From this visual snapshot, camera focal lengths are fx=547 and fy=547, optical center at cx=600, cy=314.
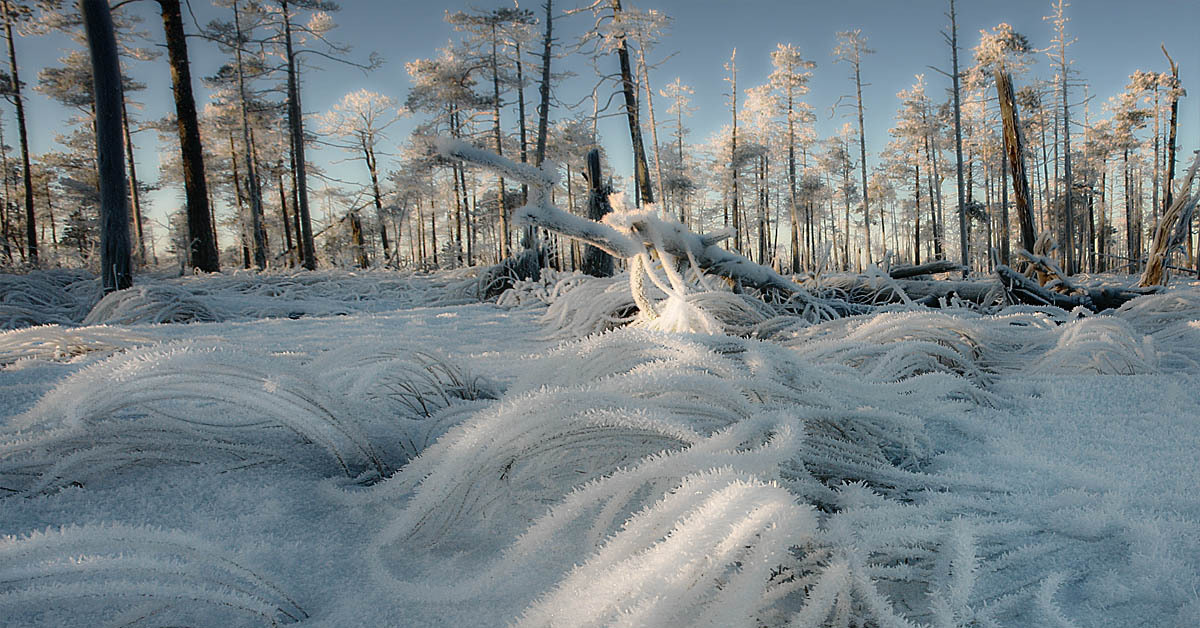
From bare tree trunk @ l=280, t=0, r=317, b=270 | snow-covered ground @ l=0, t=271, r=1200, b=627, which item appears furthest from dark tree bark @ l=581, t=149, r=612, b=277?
bare tree trunk @ l=280, t=0, r=317, b=270

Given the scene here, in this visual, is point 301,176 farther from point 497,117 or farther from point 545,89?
point 497,117

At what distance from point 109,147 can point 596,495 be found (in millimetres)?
5589

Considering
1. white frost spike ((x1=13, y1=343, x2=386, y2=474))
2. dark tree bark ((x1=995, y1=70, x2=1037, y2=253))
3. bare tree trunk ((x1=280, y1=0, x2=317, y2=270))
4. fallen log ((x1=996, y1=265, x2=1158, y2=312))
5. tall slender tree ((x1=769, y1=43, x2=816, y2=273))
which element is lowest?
fallen log ((x1=996, y1=265, x2=1158, y2=312))

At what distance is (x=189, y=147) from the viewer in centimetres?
884

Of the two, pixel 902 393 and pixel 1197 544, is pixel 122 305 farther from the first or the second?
pixel 1197 544

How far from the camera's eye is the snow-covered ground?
47cm

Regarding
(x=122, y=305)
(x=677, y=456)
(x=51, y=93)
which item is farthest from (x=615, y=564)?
(x=51, y=93)

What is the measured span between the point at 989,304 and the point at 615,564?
3.48 metres

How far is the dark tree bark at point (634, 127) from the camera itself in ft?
39.0

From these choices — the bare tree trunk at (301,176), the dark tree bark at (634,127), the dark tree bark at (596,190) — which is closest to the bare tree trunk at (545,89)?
the dark tree bark at (634,127)

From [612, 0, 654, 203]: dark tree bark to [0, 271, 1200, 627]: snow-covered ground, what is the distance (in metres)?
10.8

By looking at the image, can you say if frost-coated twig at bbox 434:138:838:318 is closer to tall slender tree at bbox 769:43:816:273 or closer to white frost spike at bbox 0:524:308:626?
white frost spike at bbox 0:524:308:626

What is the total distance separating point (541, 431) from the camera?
694 millimetres

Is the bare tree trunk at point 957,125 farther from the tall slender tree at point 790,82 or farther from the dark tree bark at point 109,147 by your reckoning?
the dark tree bark at point 109,147
